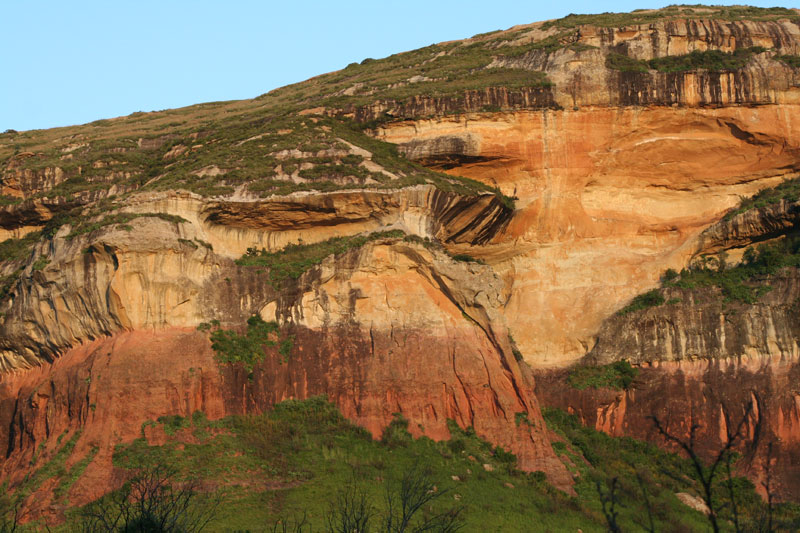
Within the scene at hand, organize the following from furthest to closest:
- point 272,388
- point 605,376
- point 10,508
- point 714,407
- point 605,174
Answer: point 605,174
point 605,376
point 714,407
point 272,388
point 10,508

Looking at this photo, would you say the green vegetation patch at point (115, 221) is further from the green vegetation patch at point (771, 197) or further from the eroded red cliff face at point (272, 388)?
the green vegetation patch at point (771, 197)

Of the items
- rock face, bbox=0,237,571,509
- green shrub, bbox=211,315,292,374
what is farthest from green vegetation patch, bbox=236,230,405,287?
green shrub, bbox=211,315,292,374

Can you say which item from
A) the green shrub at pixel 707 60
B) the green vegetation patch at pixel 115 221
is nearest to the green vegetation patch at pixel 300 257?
the green vegetation patch at pixel 115 221

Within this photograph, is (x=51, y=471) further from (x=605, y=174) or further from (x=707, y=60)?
(x=707, y=60)

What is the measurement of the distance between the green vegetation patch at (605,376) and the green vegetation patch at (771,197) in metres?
7.69

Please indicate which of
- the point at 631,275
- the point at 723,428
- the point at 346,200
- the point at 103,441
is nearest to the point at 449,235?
the point at 346,200

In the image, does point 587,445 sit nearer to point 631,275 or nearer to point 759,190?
point 631,275

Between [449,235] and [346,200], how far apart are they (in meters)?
4.86

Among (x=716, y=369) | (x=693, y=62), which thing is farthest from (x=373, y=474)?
(x=693, y=62)

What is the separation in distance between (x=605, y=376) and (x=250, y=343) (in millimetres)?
13349

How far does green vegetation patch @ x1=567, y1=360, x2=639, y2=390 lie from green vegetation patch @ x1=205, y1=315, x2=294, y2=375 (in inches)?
440

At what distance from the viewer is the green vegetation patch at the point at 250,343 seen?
31.5 meters

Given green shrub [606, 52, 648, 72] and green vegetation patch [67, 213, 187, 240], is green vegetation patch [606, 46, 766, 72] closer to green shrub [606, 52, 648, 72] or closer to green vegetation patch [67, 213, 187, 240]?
green shrub [606, 52, 648, 72]

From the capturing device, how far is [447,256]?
34.5 meters
